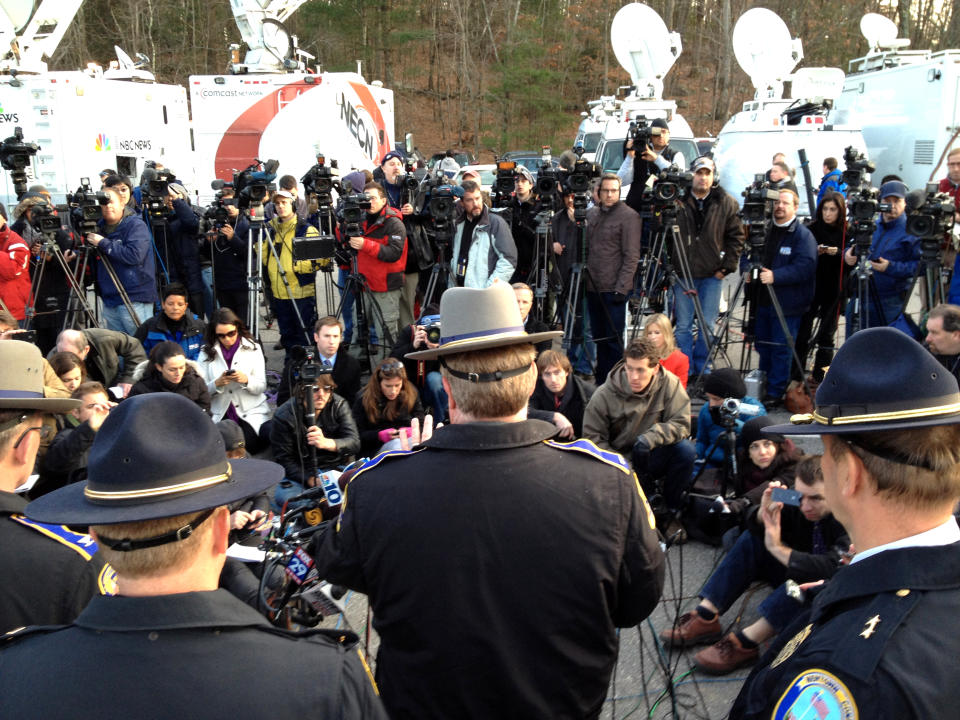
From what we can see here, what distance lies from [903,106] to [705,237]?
8390mm

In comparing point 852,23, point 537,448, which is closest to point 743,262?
point 537,448

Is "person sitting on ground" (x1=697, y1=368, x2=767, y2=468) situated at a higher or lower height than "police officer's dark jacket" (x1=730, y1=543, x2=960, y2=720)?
lower

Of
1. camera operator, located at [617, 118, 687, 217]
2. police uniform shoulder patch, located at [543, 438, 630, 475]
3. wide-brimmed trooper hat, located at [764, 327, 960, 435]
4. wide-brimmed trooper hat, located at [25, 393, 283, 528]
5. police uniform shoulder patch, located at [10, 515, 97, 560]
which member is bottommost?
police uniform shoulder patch, located at [10, 515, 97, 560]

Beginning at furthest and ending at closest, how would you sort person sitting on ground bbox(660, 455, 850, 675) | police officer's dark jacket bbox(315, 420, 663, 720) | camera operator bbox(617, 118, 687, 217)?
camera operator bbox(617, 118, 687, 217)
person sitting on ground bbox(660, 455, 850, 675)
police officer's dark jacket bbox(315, 420, 663, 720)

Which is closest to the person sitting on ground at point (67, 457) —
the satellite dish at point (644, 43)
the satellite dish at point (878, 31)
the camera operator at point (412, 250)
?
the camera operator at point (412, 250)

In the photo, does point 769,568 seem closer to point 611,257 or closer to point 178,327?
point 611,257

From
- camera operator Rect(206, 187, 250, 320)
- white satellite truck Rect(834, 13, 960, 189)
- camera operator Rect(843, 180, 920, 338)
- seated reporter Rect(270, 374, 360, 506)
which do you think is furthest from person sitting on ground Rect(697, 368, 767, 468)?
white satellite truck Rect(834, 13, 960, 189)

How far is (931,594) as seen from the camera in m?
1.25

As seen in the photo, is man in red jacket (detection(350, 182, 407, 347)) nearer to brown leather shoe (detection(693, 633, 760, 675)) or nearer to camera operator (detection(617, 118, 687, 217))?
camera operator (detection(617, 118, 687, 217))

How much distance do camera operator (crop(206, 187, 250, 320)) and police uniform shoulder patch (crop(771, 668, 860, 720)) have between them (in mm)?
6635

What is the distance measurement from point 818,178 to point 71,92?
1010cm

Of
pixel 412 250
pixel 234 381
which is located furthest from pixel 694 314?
pixel 234 381

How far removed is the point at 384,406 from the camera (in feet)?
16.8

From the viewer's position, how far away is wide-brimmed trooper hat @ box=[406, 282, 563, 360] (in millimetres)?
1969
